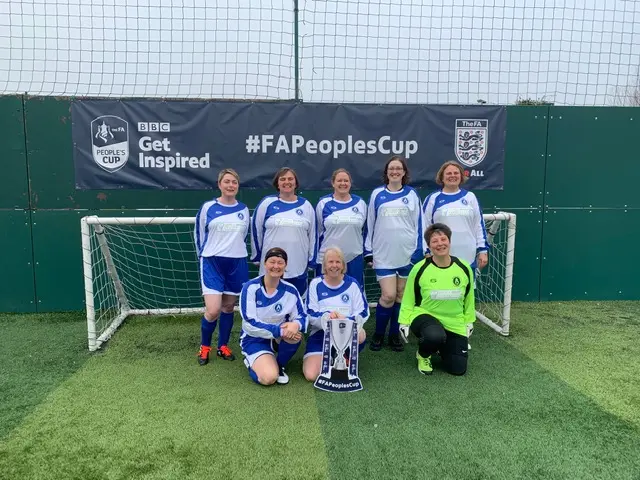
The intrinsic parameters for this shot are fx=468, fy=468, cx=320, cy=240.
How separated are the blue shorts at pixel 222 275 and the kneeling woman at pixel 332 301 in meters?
0.56

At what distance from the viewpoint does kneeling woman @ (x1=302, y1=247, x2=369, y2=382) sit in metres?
3.25

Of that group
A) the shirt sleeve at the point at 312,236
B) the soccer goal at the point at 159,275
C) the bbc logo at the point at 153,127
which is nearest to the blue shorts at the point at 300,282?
the shirt sleeve at the point at 312,236

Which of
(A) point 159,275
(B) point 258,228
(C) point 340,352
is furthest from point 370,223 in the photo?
(A) point 159,275

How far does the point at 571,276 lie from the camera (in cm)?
511

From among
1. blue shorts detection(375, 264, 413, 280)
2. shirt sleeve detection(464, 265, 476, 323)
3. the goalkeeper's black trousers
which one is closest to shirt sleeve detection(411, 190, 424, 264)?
blue shorts detection(375, 264, 413, 280)

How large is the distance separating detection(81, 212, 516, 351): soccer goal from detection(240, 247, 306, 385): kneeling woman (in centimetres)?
170

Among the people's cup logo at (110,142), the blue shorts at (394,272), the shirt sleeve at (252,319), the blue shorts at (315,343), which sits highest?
the people's cup logo at (110,142)

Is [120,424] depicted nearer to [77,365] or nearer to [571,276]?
[77,365]

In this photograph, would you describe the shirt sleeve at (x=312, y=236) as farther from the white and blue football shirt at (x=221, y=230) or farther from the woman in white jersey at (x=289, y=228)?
the white and blue football shirt at (x=221, y=230)

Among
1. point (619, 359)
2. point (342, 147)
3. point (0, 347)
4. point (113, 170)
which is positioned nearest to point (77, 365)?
point (0, 347)

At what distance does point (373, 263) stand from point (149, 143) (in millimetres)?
2562

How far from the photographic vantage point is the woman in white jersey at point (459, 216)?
3.69 m

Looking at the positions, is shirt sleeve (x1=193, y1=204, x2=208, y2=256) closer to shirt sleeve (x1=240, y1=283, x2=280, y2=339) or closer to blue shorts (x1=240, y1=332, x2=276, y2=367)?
shirt sleeve (x1=240, y1=283, x2=280, y2=339)

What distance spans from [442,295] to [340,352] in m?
0.84
